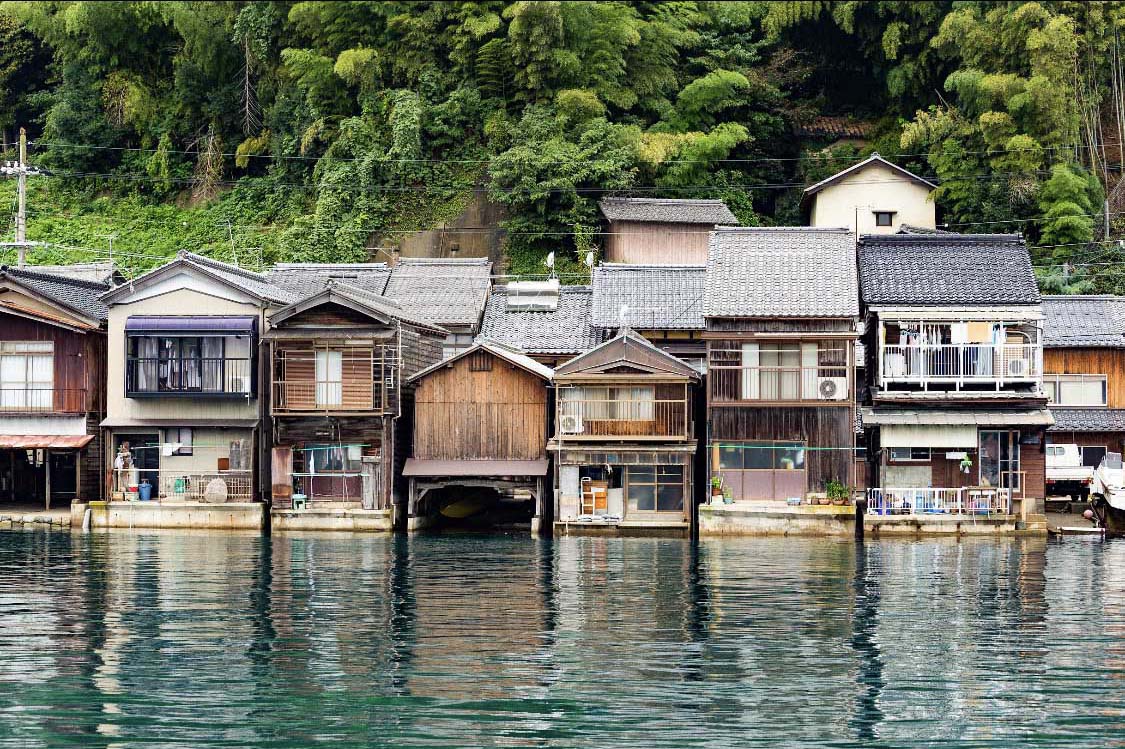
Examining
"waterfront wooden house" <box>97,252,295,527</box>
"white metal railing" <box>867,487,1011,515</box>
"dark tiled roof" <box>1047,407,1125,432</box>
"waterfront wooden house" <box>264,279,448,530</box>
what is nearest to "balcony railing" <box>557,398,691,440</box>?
"waterfront wooden house" <box>264,279,448,530</box>

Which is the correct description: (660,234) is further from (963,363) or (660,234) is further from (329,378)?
(329,378)

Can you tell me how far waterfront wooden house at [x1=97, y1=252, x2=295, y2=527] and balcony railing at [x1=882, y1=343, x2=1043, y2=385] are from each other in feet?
63.1

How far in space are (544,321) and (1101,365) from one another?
18684mm

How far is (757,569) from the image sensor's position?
3575 cm

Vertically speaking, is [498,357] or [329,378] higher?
[498,357]

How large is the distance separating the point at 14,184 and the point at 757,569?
174 ft

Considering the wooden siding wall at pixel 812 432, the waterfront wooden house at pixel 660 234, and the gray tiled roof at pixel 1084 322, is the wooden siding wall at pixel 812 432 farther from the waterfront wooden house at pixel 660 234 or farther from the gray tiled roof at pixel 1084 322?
the waterfront wooden house at pixel 660 234

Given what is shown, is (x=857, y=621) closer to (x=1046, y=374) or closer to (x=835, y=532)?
(x=835, y=532)

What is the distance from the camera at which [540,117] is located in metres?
64.8

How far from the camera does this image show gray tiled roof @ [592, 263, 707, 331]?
51.4m

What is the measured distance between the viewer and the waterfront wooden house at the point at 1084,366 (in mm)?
50781

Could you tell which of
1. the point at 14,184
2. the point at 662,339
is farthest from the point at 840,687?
the point at 14,184

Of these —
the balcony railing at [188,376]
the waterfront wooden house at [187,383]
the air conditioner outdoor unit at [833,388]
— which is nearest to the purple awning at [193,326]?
the waterfront wooden house at [187,383]

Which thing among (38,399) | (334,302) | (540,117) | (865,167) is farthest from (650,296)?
(38,399)
